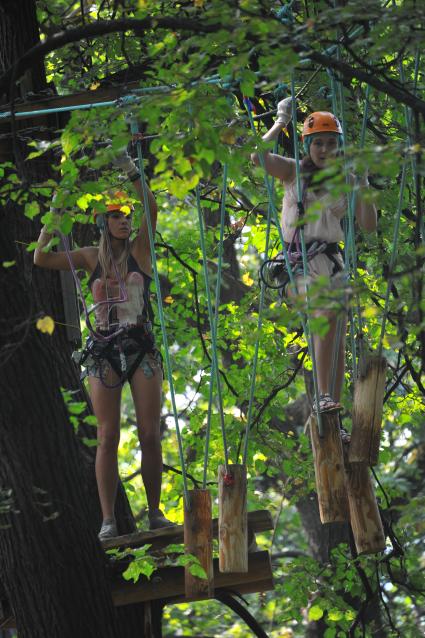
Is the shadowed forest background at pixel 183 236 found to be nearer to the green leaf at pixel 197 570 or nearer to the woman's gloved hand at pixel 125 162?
the woman's gloved hand at pixel 125 162

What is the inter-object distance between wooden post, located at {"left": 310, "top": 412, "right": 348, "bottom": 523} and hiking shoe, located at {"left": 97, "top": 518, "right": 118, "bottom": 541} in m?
1.34

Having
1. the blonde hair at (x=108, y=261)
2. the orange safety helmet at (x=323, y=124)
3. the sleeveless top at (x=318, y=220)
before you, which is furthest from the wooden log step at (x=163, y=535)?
the orange safety helmet at (x=323, y=124)

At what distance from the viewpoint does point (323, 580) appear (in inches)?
340

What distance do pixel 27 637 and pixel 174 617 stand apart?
26.9ft

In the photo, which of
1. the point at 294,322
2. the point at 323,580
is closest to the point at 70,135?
the point at 294,322

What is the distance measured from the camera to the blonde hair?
219 inches

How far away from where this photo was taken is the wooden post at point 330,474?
4715 mm

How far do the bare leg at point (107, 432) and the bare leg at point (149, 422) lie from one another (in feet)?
0.33

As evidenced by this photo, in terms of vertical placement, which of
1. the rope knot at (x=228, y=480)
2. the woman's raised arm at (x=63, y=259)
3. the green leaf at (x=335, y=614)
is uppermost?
the woman's raised arm at (x=63, y=259)

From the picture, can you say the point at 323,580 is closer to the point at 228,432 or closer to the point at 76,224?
the point at 228,432

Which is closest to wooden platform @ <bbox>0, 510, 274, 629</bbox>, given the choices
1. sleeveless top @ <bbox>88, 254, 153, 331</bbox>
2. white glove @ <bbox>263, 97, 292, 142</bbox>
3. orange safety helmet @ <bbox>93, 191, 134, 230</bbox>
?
sleeveless top @ <bbox>88, 254, 153, 331</bbox>

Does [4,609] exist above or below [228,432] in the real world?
below

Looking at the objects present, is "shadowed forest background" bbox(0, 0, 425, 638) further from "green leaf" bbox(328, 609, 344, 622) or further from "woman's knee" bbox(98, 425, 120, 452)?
"woman's knee" bbox(98, 425, 120, 452)

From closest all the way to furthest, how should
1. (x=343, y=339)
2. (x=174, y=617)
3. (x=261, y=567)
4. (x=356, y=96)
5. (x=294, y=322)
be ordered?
(x=294, y=322)
(x=343, y=339)
(x=261, y=567)
(x=356, y=96)
(x=174, y=617)
